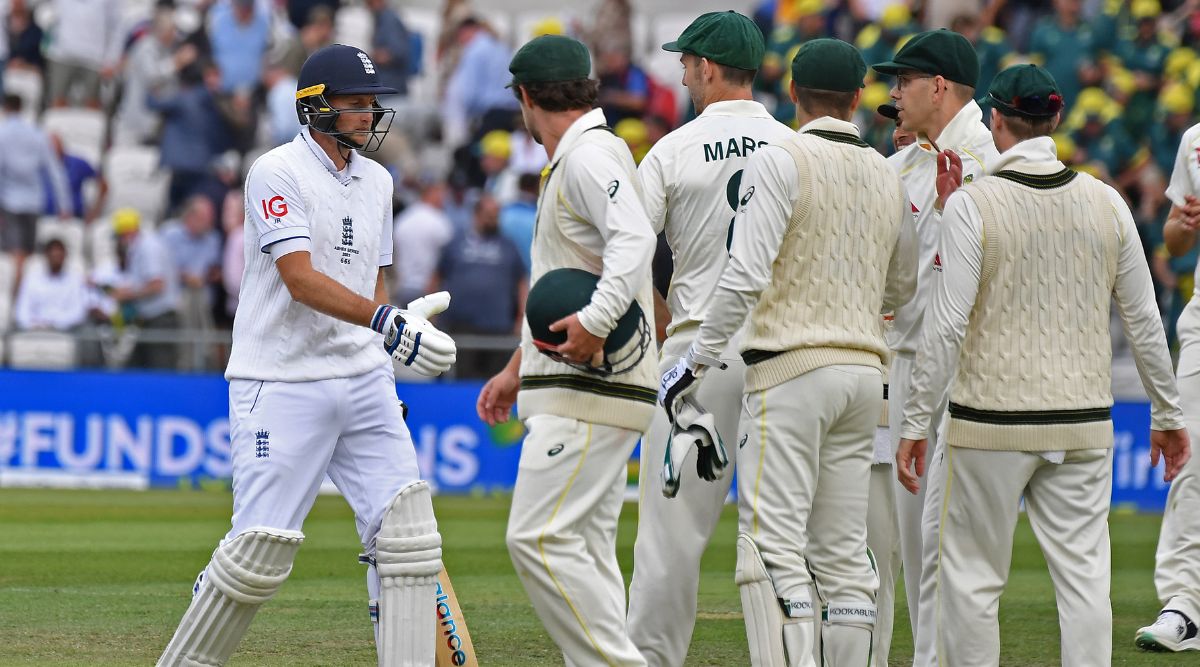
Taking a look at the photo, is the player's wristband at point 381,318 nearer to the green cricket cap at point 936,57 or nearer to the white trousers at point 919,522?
the white trousers at point 919,522

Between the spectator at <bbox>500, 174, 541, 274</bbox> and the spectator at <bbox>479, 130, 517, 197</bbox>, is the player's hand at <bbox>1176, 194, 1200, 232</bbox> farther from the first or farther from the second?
the spectator at <bbox>479, 130, 517, 197</bbox>

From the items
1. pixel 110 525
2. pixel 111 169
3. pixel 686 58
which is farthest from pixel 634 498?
pixel 686 58

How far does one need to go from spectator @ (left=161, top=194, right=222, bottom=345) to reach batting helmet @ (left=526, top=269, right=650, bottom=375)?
518 inches

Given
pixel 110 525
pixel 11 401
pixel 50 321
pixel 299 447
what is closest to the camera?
pixel 299 447

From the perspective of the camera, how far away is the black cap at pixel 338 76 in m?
6.48

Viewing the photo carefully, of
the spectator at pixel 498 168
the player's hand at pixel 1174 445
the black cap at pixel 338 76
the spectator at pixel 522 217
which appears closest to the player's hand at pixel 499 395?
the black cap at pixel 338 76

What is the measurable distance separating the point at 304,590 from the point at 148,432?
6.74m

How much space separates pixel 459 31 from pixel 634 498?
7.19 meters

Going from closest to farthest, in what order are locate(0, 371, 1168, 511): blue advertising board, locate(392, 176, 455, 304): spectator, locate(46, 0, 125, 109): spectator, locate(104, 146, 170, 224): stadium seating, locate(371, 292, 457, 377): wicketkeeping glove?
locate(371, 292, 457, 377): wicketkeeping glove, locate(0, 371, 1168, 511): blue advertising board, locate(392, 176, 455, 304): spectator, locate(104, 146, 170, 224): stadium seating, locate(46, 0, 125, 109): spectator

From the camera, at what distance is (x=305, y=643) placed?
325 inches

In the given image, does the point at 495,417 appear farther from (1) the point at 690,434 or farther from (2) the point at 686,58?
(2) the point at 686,58

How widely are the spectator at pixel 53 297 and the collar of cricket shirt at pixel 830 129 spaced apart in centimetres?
1337

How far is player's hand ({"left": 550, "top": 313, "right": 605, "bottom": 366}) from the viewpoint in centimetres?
566

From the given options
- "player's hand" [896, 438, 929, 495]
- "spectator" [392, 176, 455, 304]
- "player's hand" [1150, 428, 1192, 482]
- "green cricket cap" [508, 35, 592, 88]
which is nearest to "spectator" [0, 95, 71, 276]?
"spectator" [392, 176, 455, 304]
